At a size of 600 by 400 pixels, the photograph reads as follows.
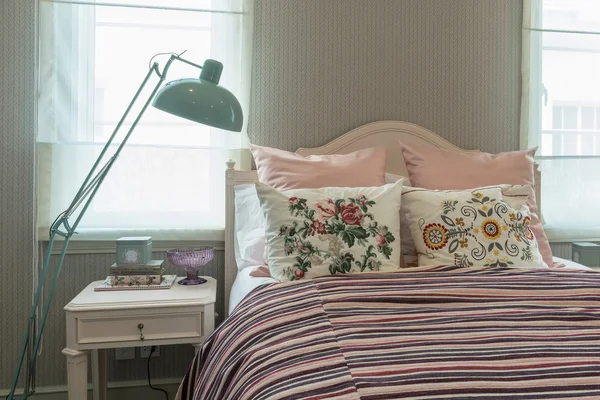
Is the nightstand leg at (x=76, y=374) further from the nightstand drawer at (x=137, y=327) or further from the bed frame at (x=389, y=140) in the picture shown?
the bed frame at (x=389, y=140)

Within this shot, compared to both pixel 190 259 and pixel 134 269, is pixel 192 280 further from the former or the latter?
pixel 134 269

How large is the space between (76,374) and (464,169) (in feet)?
5.29

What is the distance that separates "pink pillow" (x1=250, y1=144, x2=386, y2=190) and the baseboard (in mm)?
998

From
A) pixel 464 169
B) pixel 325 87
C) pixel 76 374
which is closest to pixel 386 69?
pixel 325 87

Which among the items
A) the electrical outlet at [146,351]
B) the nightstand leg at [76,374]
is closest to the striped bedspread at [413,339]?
the nightstand leg at [76,374]

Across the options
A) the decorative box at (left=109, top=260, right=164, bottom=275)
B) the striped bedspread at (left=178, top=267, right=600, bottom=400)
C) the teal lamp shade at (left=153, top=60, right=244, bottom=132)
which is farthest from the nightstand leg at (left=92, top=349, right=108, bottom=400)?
the teal lamp shade at (left=153, top=60, right=244, bottom=132)

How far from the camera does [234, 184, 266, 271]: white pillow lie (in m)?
1.88

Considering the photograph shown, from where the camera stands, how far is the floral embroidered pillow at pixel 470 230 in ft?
5.31

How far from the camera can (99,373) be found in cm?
192

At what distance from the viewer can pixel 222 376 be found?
3.62ft

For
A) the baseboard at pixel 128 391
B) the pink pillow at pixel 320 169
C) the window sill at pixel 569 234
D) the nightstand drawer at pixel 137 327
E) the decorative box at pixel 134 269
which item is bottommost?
the baseboard at pixel 128 391

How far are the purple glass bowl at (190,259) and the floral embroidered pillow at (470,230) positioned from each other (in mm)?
781

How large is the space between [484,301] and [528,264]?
0.49 m

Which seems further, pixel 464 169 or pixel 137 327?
pixel 464 169
